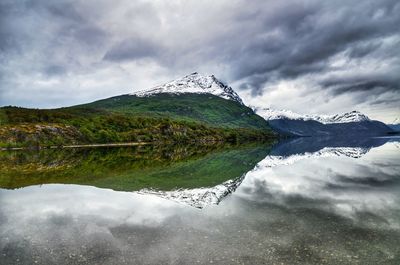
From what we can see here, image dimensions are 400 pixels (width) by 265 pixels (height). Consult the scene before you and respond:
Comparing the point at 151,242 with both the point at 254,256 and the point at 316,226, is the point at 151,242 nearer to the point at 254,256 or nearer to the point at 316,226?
the point at 254,256

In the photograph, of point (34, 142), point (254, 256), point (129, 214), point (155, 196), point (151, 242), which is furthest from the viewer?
point (34, 142)

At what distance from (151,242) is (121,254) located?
2402mm

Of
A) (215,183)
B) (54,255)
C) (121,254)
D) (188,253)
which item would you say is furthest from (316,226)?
(215,183)

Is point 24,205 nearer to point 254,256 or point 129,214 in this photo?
point 129,214

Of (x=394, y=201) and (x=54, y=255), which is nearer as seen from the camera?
(x=54, y=255)

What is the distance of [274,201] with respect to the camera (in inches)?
1272

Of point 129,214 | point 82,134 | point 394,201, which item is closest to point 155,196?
point 129,214

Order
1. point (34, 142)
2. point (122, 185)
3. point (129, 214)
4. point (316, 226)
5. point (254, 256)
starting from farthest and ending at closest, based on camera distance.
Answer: point (34, 142) < point (122, 185) < point (129, 214) < point (316, 226) < point (254, 256)

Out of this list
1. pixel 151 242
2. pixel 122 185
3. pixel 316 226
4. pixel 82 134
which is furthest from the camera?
pixel 82 134

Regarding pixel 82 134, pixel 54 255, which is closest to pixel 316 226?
pixel 54 255

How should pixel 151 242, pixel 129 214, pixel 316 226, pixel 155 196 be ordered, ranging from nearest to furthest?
pixel 151 242 → pixel 316 226 → pixel 129 214 → pixel 155 196

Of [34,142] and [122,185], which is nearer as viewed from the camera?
[122,185]

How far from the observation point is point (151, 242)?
20.4m

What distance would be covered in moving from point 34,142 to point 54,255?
14386 centimetres
